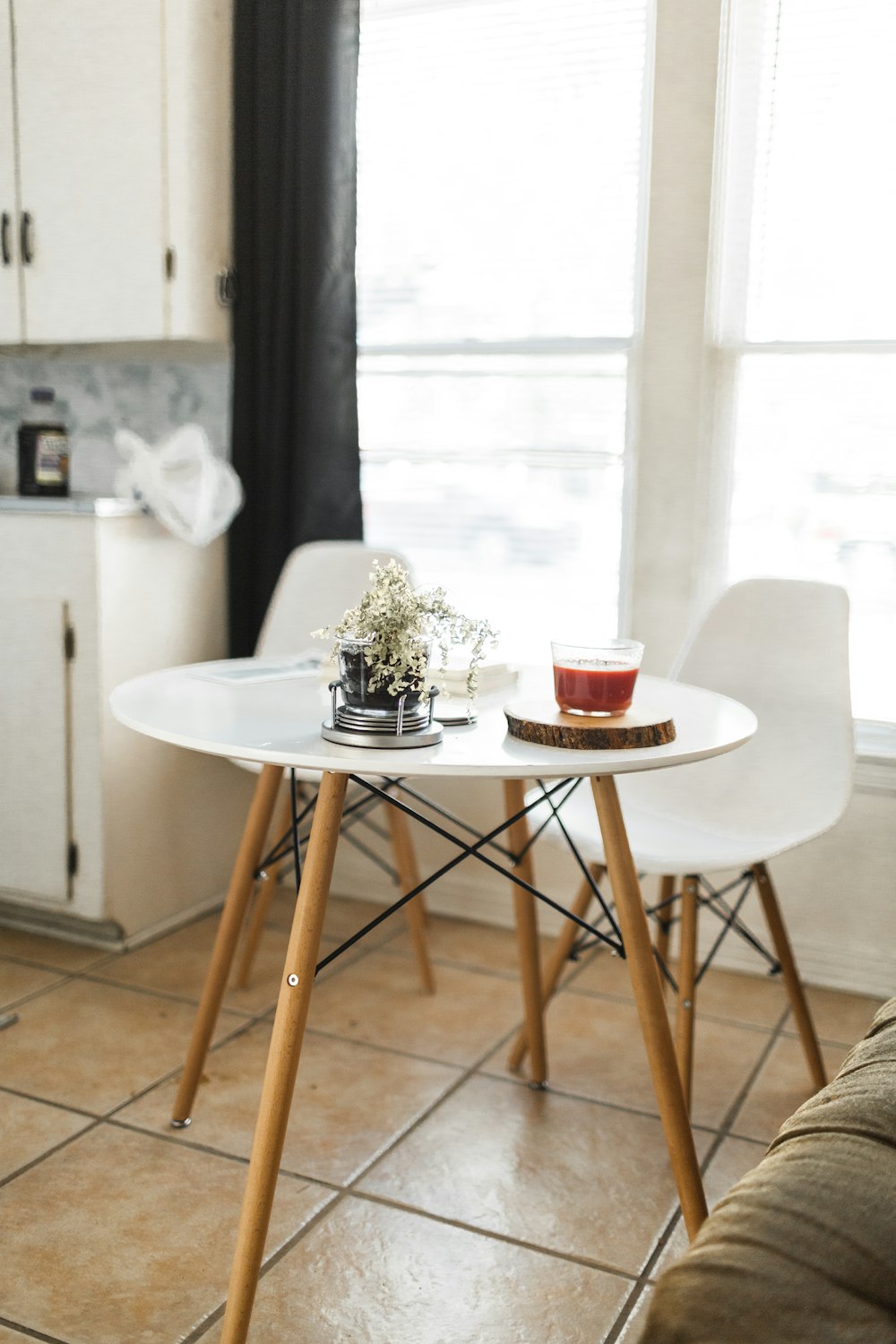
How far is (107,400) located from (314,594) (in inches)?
37.8

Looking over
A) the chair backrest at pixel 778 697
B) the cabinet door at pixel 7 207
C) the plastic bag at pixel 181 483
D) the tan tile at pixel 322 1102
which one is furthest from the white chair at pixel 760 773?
the cabinet door at pixel 7 207

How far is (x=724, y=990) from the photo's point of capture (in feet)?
8.50

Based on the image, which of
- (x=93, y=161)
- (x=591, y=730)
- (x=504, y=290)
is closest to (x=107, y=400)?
(x=93, y=161)

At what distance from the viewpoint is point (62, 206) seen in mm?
2738

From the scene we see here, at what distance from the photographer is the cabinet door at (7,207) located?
2744 mm

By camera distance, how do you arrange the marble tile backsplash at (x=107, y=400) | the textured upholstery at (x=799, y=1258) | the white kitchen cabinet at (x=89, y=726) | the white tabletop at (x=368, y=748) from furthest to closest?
the marble tile backsplash at (x=107, y=400), the white kitchen cabinet at (x=89, y=726), the white tabletop at (x=368, y=748), the textured upholstery at (x=799, y=1258)

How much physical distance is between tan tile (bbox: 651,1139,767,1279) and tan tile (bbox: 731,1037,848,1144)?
3cm

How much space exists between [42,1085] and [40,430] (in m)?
1.52

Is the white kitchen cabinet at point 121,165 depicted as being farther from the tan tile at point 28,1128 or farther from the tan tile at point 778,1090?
the tan tile at point 778,1090

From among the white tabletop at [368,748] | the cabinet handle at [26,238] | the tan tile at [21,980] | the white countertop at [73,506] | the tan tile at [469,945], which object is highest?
the cabinet handle at [26,238]

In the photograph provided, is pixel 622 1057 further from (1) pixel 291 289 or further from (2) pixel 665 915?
(1) pixel 291 289

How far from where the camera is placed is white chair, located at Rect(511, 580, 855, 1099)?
6.51 ft

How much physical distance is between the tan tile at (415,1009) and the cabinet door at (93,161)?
4.78ft

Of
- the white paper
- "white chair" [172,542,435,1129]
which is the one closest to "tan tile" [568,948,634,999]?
"white chair" [172,542,435,1129]
